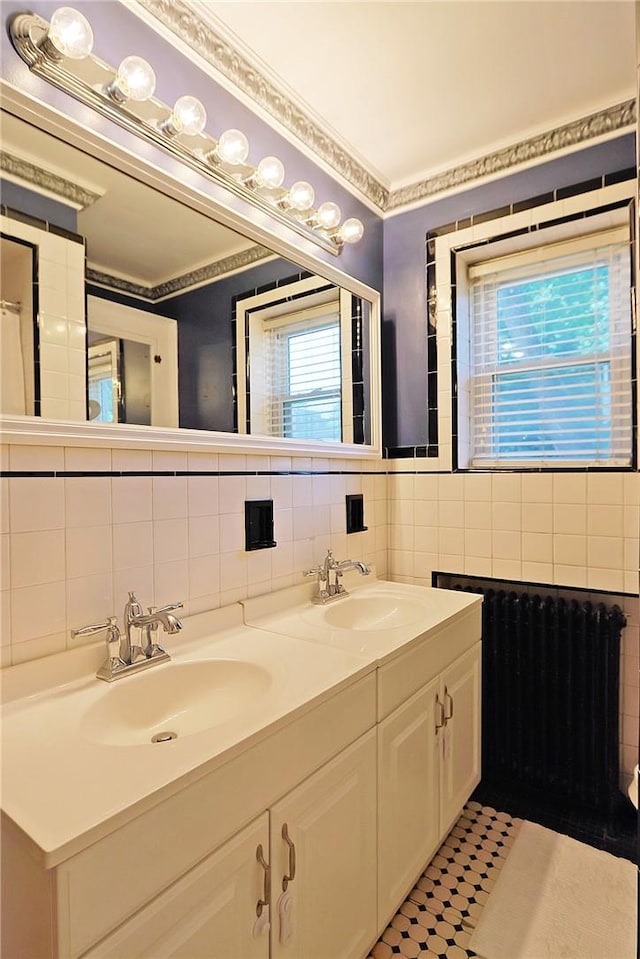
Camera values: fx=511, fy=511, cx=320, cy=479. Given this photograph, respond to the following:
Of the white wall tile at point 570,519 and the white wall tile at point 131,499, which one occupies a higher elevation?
the white wall tile at point 131,499

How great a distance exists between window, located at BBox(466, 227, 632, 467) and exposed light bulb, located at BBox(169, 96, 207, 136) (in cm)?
128

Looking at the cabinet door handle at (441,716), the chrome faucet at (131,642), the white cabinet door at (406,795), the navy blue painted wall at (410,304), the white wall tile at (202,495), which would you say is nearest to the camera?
the chrome faucet at (131,642)

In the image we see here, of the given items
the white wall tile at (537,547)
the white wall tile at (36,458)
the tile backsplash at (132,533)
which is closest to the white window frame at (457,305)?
the white wall tile at (537,547)

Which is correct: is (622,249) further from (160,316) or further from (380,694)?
(380,694)

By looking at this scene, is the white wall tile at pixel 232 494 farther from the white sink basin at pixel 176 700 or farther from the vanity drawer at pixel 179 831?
the vanity drawer at pixel 179 831

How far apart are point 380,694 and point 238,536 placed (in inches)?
23.1

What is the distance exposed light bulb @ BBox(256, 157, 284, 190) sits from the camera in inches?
61.2

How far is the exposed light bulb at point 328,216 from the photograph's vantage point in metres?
1.79

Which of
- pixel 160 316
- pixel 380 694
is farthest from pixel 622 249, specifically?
pixel 380 694

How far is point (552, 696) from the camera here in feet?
6.15

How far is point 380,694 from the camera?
1224 mm

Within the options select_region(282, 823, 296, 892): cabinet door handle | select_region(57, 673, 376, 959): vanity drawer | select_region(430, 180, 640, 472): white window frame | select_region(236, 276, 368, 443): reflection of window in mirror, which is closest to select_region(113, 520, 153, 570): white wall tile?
select_region(236, 276, 368, 443): reflection of window in mirror

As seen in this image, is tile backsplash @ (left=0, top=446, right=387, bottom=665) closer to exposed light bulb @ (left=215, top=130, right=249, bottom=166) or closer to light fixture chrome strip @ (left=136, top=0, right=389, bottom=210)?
exposed light bulb @ (left=215, top=130, right=249, bottom=166)

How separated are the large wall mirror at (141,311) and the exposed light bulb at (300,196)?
194 mm
